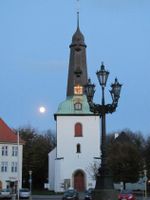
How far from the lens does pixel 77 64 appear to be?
85562 mm

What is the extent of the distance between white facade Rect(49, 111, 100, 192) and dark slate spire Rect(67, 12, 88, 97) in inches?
224

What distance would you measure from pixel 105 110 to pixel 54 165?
61140 mm

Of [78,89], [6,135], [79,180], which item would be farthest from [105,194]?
[6,135]

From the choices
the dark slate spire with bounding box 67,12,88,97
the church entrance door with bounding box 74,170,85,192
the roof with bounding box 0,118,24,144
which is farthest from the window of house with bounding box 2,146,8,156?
the dark slate spire with bounding box 67,12,88,97

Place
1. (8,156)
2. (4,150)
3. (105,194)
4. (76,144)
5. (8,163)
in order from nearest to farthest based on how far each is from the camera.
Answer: (105,194), (76,144), (4,150), (8,163), (8,156)

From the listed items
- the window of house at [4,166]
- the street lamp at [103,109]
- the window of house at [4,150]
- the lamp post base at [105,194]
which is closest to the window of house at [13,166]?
the window of house at [4,166]

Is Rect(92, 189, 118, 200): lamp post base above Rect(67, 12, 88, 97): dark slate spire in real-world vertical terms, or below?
below

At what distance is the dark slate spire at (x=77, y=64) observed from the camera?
84.5 meters

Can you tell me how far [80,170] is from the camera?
8106 centimetres

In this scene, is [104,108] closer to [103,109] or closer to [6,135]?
[103,109]

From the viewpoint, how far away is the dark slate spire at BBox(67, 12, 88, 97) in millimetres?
84500

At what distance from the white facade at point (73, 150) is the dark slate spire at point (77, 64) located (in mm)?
5681

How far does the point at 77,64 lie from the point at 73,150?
48.7 ft

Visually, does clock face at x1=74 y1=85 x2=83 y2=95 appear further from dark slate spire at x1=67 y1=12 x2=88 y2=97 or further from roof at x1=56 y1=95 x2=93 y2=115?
roof at x1=56 y1=95 x2=93 y2=115
